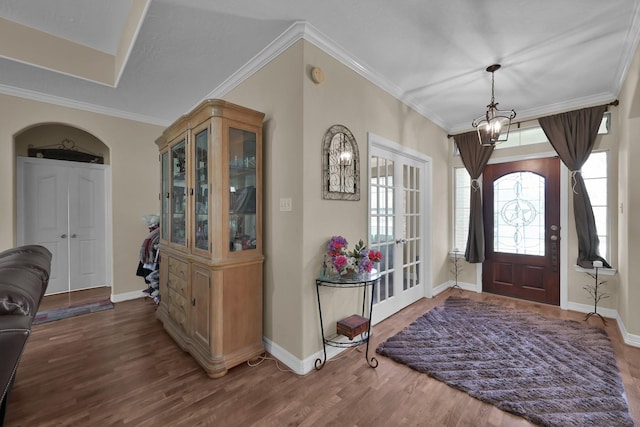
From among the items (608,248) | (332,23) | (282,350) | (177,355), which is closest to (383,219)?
(282,350)

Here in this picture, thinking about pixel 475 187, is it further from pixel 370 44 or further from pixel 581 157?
pixel 370 44

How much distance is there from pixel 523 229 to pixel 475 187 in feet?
2.93

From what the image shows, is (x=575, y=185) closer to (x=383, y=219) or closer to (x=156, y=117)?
(x=383, y=219)

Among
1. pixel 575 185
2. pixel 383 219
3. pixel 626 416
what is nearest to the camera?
pixel 626 416

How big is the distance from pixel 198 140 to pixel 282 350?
2.01 metres

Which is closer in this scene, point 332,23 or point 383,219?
point 332,23

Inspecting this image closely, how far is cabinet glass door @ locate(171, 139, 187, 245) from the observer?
277 centimetres

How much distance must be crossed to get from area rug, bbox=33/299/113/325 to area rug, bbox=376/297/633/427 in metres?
3.60

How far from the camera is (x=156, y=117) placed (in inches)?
165

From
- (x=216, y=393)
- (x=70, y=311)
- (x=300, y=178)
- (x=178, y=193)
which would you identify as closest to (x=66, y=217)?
(x=70, y=311)

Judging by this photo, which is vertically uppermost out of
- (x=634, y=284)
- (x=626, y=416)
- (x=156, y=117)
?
(x=156, y=117)

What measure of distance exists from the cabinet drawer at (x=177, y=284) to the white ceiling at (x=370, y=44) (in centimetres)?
213

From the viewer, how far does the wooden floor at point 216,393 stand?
1717 mm

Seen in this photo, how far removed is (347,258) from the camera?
226 cm
